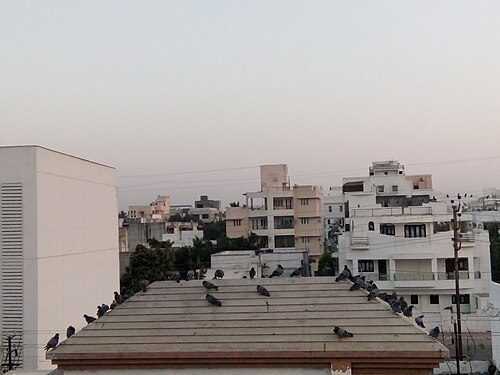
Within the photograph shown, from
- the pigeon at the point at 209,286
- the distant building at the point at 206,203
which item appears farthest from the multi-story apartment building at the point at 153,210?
the pigeon at the point at 209,286

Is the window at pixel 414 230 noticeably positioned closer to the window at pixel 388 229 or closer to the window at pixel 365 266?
the window at pixel 388 229

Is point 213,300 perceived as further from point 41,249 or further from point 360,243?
point 360,243

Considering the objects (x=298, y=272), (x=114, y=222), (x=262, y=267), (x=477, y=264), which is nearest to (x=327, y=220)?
(x=262, y=267)

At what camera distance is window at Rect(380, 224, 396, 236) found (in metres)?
30.8

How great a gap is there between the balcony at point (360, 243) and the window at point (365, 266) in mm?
785

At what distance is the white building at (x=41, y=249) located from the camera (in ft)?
62.5

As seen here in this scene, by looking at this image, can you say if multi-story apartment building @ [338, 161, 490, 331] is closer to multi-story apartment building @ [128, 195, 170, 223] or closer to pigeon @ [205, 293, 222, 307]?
pigeon @ [205, 293, 222, 307]

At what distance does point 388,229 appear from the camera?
102 ft

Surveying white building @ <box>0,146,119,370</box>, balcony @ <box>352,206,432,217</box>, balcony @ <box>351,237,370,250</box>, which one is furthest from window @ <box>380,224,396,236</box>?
white building @ <box>0,146,119,370</box>

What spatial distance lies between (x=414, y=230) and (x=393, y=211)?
1.70 m

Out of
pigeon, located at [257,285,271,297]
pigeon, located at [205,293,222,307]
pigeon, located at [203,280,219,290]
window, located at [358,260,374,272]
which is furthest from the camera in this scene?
window, located at [358,260,374,272]

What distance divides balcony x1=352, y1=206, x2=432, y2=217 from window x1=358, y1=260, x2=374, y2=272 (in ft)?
10.0

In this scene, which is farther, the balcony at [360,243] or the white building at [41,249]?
the balcony at [360,243]

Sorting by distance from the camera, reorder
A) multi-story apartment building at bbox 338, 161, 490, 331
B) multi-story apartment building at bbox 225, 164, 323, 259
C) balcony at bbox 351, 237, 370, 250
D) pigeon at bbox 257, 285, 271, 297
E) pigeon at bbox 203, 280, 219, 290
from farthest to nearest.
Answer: multi-story apartment building at bbox 225, 164, 323, 259 → balcony at bbox 351, 237, 370, 250 → multi-story apartment building at bbox 338, 161, 490, 331 → pigeon at bbox 203, 280, 219, 290 → pigeon at bbox 257, 285, 271, 297
